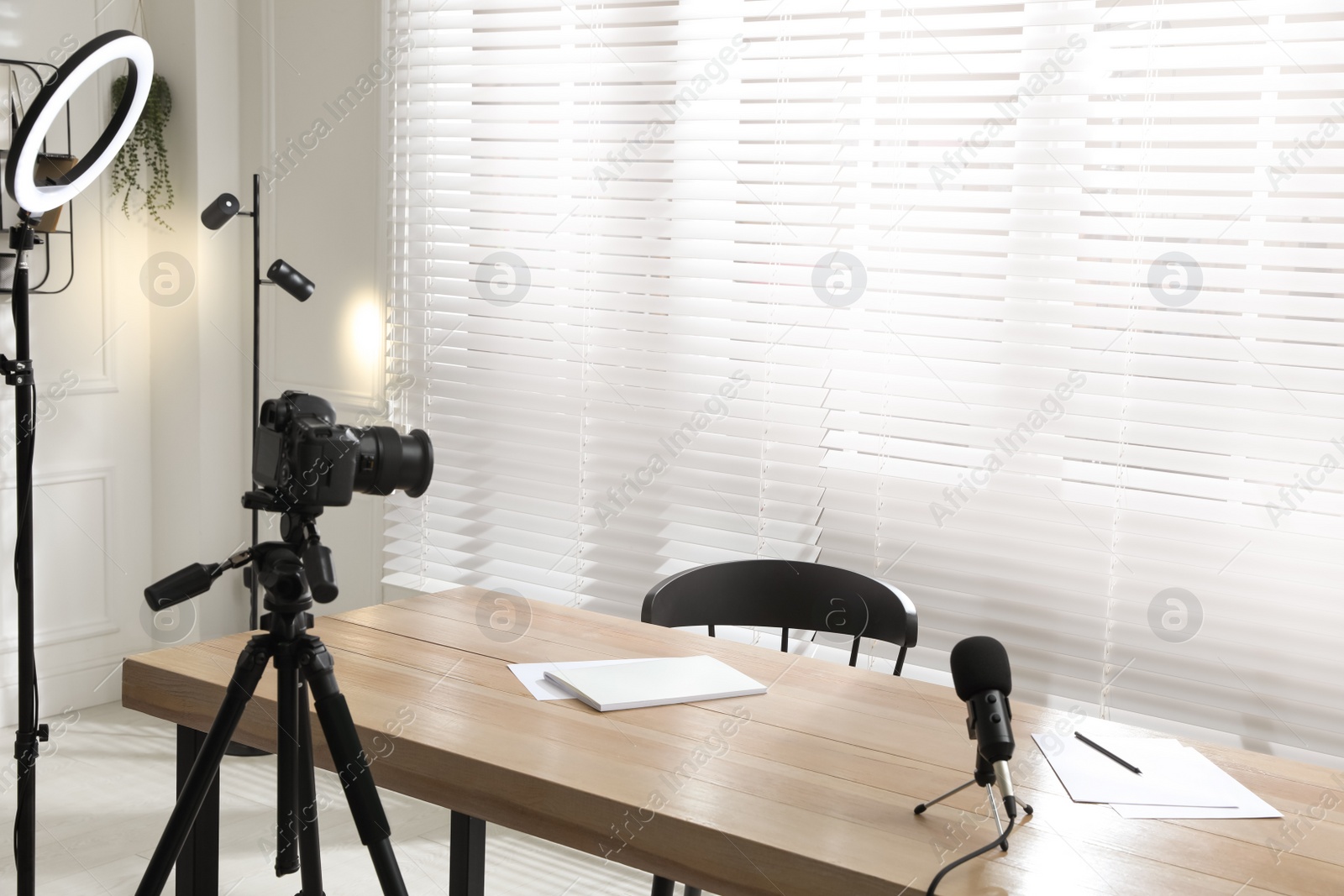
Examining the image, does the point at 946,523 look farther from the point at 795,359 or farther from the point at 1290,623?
the point at 1290,623

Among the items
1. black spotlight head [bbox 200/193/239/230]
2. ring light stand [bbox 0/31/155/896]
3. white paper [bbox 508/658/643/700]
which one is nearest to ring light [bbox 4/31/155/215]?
ring light stand [bbox 0/31/155/896]

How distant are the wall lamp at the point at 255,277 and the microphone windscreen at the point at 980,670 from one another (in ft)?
Answer: 6.40

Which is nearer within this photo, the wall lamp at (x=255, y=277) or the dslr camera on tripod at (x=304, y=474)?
the dslr camera on tripod at (x=304, y=474)

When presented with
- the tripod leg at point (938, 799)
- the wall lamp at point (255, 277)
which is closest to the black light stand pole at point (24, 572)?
the wall lamp at point (255, 277)

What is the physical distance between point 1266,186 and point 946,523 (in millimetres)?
929

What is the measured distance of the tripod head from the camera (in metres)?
1.30

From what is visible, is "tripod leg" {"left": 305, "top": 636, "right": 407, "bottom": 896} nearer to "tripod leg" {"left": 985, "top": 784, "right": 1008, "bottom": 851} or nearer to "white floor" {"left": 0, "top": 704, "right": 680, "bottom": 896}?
"tripod leg" {"left": 985, "top": 784, "right": 1008, "bottom": 851}

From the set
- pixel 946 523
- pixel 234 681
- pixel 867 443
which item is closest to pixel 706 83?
pixel 867 443

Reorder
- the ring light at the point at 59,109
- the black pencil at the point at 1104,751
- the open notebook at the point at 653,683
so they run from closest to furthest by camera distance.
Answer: the black pencil at the point at 1104,751 → the open notebook at the point at 653,683 → the ring light at the point at 59,109

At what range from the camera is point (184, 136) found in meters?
3.60

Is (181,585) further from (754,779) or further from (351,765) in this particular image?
(754,779)

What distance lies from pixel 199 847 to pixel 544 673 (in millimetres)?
578

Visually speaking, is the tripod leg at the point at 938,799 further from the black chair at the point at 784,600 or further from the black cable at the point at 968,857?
the black chair at the point at 784,600

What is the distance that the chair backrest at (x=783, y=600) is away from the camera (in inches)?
87.9
